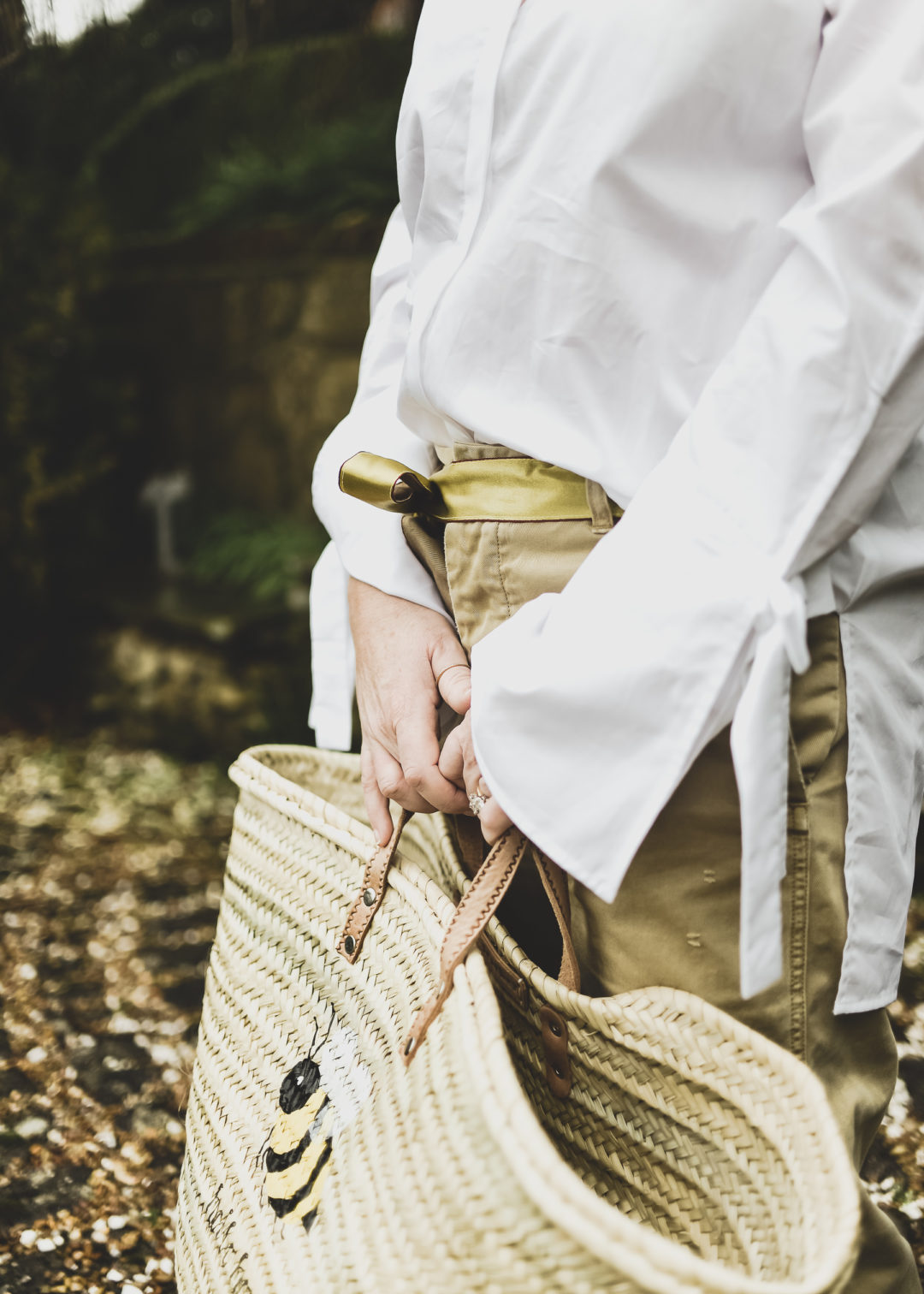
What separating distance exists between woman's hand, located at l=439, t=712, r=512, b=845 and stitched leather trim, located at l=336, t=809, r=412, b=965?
3.5 inches

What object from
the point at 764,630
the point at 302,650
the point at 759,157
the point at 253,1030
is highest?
the point at 759,157

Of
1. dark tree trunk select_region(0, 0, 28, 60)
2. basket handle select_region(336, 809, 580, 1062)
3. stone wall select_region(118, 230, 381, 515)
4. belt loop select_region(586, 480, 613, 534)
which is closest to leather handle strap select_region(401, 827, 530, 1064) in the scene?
basket handle select_region(336, 809, 580, 1062)

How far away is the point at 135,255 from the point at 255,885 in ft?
11.8

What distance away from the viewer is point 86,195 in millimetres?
A: 3488

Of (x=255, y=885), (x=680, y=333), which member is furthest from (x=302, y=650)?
(x=680, y=333)

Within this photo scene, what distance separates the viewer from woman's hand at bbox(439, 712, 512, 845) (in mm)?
778

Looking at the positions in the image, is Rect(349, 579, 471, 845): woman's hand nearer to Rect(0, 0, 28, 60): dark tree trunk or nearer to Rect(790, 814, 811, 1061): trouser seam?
Rect(790, 814, 811, 1061): trouser seam

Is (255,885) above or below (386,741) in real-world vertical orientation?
below

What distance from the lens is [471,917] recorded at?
76 cm

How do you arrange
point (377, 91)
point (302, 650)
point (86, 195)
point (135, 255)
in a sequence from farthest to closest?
point (377, 91), point (135, 255), point (86, 195), point (302, 650)

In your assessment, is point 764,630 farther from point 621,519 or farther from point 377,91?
point 377,91

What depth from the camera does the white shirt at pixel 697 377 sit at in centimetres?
64

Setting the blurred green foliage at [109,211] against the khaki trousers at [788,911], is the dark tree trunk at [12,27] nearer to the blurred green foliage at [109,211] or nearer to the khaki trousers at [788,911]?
the blurred green foliage at [109,211]

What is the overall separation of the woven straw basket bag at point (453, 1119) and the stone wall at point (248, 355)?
262 cm
